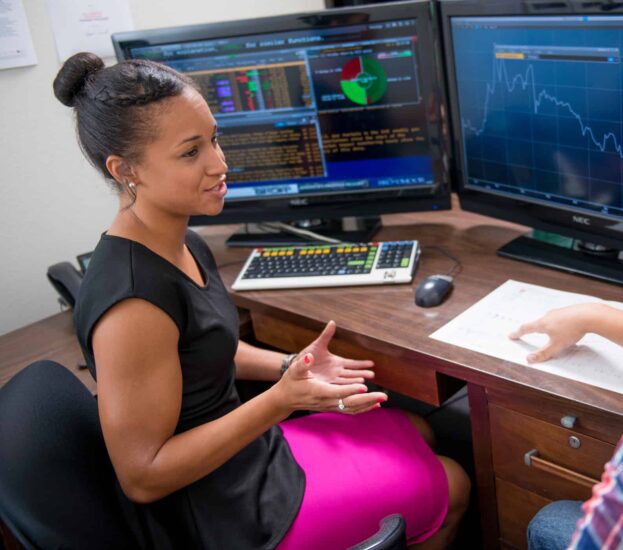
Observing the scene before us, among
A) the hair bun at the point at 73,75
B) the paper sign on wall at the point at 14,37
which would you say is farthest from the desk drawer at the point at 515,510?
the paper sign on wall at the point at 14,37

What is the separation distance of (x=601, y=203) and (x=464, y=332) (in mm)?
394

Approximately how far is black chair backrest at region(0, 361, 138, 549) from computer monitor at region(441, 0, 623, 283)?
894 mm

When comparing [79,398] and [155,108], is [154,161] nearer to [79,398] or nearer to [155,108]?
[155,108]

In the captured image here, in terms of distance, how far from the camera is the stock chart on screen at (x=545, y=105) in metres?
1.33

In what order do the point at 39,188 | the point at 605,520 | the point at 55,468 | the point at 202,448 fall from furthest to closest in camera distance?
the point at 39,188, the point at 202,448, the point at 55,468, the point at 605,520

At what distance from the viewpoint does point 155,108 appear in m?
1.14

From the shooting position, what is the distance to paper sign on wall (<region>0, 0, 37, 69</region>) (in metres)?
1.74

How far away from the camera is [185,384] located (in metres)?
1.20

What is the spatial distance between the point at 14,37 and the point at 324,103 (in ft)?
2.45

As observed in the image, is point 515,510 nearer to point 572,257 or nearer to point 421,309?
point 421,309

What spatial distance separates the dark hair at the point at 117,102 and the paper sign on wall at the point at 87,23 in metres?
0.73

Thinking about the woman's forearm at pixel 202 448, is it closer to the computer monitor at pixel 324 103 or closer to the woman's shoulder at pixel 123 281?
the woman's shoulder at pixel 123 281

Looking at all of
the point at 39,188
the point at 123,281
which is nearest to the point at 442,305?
the point at 123,281

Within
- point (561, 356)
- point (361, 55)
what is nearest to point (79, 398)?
point (561, 356)
